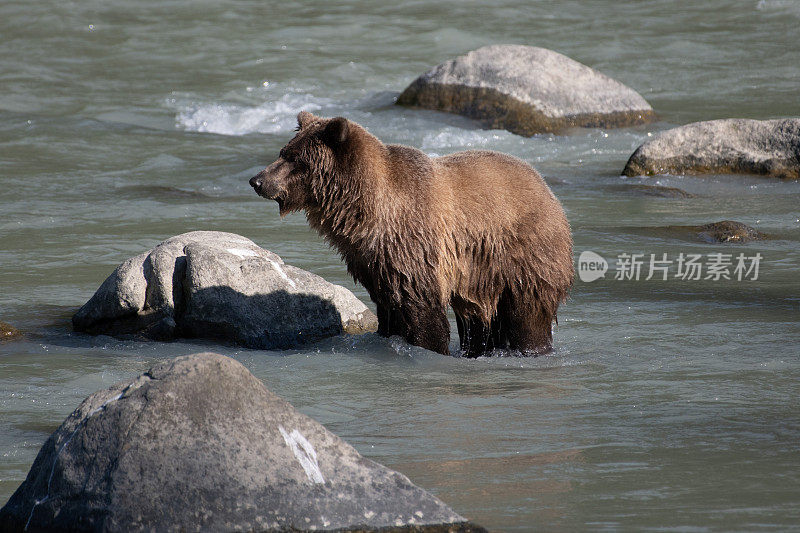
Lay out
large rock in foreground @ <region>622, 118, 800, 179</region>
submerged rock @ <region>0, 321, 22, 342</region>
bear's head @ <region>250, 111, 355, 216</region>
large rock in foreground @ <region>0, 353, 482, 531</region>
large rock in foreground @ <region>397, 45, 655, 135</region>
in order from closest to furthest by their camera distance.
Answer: large rock in foreground @ <region>0, 353, 482, 531</region> → bear's head @ <region>250, 111, 355, 216</region> → submerged rock @ <region>0, 321, 22, 342</region> → large rock in foreground @ <region>622, 118, 800, 179</region> → large rock in foreground @ <region>397, 45, 655, 135</region>

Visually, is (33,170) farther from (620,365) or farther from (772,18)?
(772,18)

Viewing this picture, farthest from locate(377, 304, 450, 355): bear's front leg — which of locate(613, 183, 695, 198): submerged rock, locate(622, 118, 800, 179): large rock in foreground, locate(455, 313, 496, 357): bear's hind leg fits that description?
locate(622, 118, 800, 179): large rock in foreground

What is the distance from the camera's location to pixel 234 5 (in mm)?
27172

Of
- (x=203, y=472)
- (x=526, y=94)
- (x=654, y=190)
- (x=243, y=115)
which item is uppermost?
(x=526, y=94)

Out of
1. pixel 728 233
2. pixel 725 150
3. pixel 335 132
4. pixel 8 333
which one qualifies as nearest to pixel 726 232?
pixel 728 233

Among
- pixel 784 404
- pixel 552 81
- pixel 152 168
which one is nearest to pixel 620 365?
pixel 784 404

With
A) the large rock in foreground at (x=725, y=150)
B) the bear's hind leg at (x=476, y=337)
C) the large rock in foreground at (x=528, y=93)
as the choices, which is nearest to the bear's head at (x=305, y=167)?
the bear's hind leg at (x=476, y=337)

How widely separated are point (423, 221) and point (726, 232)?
4814mm

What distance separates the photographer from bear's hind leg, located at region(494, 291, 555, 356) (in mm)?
7578

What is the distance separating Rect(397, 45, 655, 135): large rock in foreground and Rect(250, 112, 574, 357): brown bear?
9703 millimetres

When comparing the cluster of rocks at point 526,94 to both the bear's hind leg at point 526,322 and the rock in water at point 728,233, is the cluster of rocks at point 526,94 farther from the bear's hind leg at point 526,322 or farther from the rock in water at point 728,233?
the bear's hind leg at point 526,322

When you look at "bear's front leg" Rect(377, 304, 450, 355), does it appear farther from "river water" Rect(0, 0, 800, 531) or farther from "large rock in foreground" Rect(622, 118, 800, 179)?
"large rock in foreground" Rect(622, 118, 800, 179)

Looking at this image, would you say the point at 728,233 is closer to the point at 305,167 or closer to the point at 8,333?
the point at 305,167

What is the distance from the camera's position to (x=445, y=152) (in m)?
15.7
